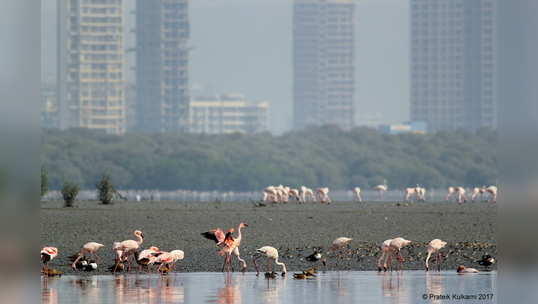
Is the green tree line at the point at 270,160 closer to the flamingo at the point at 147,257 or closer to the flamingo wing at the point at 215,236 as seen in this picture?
the flamingo wing at the point at 215,236

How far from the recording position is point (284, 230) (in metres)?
30.0

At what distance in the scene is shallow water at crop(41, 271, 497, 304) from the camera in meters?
14.3

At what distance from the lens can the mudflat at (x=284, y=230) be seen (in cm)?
2227

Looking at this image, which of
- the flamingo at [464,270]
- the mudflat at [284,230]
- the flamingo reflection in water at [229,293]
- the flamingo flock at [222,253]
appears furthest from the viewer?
the mudflat at [284,230]

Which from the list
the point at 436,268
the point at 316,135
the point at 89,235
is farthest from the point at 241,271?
the point at 316,135

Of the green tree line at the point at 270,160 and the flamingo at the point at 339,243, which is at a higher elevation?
the flamingo at the point at 339,243

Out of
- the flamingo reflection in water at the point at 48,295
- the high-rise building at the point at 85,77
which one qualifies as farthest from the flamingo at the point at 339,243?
the high-rise building at the point at 85,77

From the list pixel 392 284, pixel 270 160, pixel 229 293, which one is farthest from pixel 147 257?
pixel 270 160

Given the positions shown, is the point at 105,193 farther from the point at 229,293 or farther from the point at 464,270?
the point at 229,293

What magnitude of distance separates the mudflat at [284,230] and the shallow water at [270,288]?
1.76 m

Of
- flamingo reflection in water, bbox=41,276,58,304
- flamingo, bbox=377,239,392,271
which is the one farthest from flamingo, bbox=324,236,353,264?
flamingo reflection in water, bbox=41,276,58,304

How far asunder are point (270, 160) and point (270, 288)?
364 feet

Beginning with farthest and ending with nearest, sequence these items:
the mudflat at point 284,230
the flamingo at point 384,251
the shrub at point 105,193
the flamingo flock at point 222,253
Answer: the shrub at point 105,193
the mudflat at point 284,230
the flamingo at point 384,251
the flamingo flock at point 222,253

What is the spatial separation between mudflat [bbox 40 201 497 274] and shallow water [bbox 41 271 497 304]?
1764mm
